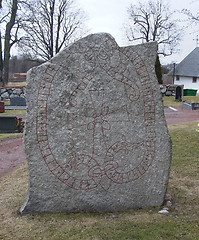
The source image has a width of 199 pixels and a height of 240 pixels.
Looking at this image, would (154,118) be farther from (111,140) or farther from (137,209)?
(137,209)

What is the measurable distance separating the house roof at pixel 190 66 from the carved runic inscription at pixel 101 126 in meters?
33.1

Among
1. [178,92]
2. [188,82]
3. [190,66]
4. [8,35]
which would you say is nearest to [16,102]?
[8,35]

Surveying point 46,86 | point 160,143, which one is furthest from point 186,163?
point 46,86

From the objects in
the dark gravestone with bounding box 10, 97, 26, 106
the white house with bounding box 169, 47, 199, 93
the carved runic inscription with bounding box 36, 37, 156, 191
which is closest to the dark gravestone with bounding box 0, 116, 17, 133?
the dark gravestone with bounding box 10, 97, 26, 106

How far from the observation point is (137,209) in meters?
4.26

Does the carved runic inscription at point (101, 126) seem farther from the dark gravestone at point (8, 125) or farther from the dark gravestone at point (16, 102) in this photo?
the dark gravestone at point (16, 102)

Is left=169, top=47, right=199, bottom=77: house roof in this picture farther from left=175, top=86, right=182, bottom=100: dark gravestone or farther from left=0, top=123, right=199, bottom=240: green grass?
left=0, top=123, right=199, bottom=240: green grass

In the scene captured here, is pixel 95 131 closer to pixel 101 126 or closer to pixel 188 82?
pixel 101 126

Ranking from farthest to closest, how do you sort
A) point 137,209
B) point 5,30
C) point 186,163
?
point 5,30 < point 186,163 < point 137,209

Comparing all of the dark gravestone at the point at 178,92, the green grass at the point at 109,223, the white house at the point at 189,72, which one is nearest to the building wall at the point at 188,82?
the white house at the point at 189,72

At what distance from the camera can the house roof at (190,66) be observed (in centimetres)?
3631

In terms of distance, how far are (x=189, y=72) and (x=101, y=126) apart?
3519cm

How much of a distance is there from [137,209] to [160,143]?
1.03 m

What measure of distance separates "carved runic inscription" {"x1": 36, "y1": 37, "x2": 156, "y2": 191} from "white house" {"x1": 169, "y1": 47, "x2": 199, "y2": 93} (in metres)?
33.0
